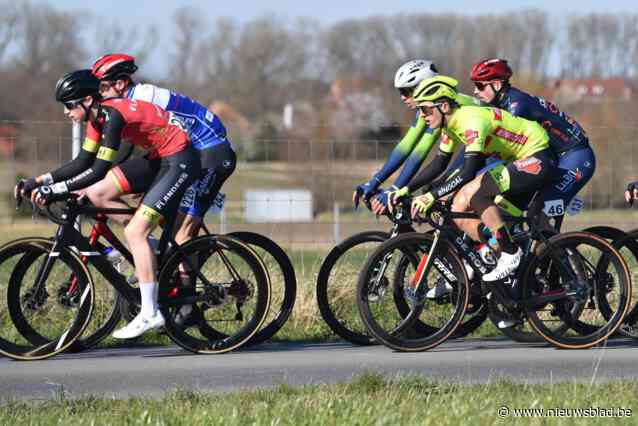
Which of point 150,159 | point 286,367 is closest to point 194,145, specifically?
point 150,159

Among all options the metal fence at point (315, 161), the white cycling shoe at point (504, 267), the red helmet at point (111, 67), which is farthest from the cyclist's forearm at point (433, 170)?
the metal fence at point (315, 161)

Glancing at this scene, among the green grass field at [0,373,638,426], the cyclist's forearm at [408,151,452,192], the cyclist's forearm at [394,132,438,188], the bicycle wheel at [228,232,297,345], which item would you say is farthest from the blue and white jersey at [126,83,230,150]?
the green grass field at [0,373,638,426]

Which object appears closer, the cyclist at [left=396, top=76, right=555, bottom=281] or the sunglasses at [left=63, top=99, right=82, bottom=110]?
the sunglasses at [left=63, top=99, right=82, bottom=110]

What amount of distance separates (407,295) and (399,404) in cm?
230

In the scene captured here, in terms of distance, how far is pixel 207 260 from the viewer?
8297mm

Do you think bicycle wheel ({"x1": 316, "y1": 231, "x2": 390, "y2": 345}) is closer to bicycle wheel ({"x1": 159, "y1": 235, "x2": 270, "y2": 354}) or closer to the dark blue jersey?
bicycle wheel ({"x1": 159, "y1": 235, "x2": 270, "y2": 354})

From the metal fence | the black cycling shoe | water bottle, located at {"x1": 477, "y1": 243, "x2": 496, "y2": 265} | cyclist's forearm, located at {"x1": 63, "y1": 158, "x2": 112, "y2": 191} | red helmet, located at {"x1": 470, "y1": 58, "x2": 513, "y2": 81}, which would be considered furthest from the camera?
the metal fence

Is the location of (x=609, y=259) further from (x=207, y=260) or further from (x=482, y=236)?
(x=207, y=260)

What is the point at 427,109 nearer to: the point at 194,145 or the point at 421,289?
the point at 421,289

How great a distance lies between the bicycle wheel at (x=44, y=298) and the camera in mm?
7863

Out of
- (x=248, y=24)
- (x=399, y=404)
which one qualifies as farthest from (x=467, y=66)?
(x=399, y=404)

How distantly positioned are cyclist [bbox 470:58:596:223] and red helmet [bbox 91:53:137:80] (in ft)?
7.78

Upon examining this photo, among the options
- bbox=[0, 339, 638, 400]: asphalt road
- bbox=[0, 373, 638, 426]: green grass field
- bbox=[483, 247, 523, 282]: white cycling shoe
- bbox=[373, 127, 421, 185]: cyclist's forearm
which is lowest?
bbox=[0, 339, 638, 400]: asphalt road

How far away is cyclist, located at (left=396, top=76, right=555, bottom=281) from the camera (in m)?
8.16
